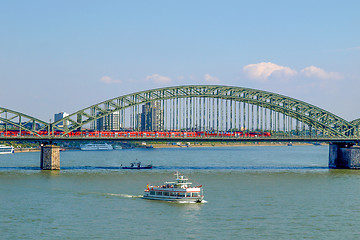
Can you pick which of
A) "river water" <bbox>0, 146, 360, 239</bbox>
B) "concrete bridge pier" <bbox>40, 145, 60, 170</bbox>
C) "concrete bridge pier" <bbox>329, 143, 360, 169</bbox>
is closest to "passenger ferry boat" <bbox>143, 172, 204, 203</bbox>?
"river water" <bbox>0, 146, 360, 239</bbox>

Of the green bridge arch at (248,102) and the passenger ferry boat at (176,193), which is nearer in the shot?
the passenger ferry boat at (176,193)

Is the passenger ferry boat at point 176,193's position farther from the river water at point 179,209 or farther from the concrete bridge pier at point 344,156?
the concrete bridge pier at point 344,156

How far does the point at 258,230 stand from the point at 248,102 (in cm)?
8307

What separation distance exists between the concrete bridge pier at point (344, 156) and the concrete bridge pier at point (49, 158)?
56758mm

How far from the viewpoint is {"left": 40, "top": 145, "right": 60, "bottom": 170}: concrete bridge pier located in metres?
108

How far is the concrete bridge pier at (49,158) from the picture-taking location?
354ft

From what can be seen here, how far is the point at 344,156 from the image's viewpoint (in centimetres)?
12381

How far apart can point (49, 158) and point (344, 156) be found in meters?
59.6

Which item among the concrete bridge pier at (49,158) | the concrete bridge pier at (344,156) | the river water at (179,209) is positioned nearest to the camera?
the river water at (179,209)

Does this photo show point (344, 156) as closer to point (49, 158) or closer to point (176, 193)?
point (49, 158)

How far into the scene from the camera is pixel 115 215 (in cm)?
5775

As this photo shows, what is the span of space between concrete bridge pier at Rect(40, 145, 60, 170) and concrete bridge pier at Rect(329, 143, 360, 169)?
56.8m

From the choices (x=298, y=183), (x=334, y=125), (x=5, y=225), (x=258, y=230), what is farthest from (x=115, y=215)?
(x=334, y=125)

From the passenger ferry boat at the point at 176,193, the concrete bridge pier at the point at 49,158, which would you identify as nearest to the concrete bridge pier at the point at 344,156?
the concrete bridge pier at the point at 49,158
